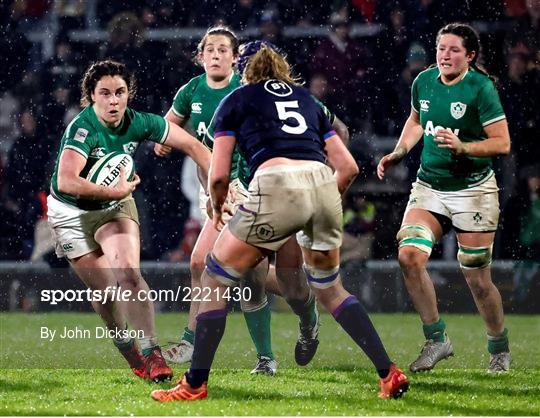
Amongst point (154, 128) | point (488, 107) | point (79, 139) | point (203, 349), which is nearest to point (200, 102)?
point (154, 128)

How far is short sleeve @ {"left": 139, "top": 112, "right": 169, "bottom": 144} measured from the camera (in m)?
7.98

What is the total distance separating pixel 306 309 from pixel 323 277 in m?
1.64

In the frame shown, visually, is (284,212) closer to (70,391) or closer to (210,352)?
(210,352)

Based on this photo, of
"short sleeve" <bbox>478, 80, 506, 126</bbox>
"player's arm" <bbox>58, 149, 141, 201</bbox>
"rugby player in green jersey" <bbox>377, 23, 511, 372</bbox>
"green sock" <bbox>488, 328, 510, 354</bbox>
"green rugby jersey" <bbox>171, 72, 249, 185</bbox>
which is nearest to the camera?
"player's arm" <bbox>58, 149, 141, 201</bbox>

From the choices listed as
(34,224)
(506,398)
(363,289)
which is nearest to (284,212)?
(506,398)

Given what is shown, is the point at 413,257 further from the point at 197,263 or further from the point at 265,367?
the point at 197,263

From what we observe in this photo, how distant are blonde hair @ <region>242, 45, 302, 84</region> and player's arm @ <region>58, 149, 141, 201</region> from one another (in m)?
1.08

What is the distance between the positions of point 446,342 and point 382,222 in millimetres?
→ 4439

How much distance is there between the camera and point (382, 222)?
41.8 ft

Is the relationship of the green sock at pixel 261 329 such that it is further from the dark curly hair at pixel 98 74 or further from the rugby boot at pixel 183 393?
the dark curly hair at pixel 98 74

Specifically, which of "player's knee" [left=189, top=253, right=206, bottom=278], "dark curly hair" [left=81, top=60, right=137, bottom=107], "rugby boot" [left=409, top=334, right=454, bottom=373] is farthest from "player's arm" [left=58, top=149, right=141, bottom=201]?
"rugby boot" [left=409, top=334, right=454, bottom=373]

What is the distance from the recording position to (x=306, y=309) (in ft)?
28.1

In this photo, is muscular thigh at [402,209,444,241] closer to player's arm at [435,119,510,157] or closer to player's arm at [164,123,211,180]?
player's arm at [435,119,510,157]

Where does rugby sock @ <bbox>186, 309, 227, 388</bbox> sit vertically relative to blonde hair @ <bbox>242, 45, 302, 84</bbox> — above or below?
below
